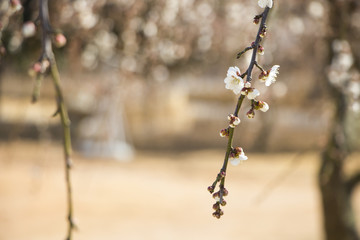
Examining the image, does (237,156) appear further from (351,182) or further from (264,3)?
(351,182)

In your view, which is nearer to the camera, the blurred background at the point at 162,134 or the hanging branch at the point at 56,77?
the hanging branch at the point at 56,77

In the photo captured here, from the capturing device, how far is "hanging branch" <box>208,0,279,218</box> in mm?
819

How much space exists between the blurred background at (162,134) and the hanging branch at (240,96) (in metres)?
0.43

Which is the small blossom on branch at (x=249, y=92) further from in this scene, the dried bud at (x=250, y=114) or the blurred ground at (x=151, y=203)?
the blurred ground at (x=151, y=203)

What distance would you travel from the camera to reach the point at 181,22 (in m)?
4.26

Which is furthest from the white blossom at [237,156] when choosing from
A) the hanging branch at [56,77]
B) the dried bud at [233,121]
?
the hanging branch at [56,77]

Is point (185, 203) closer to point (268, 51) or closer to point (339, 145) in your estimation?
point (268, 51)

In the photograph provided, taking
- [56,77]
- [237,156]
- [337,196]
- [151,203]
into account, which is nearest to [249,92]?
[237,156]

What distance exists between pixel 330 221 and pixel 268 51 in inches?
49.2

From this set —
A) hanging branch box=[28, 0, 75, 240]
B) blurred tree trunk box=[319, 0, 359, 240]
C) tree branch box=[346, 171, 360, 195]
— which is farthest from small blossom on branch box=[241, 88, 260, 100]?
tree branch box=[346, 171, 360, 195]

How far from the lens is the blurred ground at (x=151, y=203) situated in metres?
5.38

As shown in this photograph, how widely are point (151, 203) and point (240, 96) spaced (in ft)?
19.2

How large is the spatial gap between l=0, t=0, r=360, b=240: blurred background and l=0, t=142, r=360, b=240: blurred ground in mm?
20

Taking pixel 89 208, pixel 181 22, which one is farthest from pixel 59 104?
pixel 89 208
